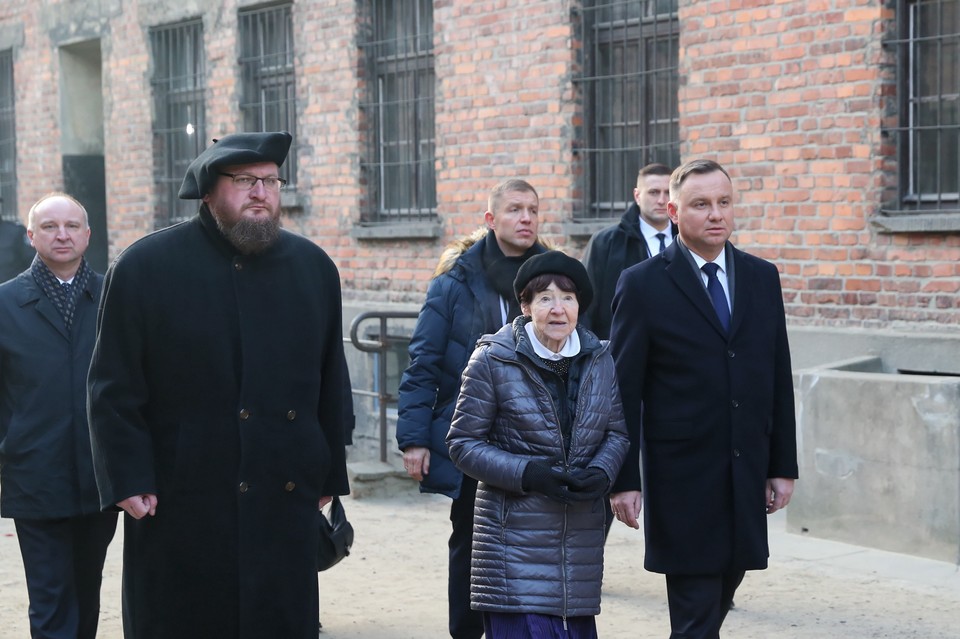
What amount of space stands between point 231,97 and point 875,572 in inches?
345

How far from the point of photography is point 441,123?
40.2 ft

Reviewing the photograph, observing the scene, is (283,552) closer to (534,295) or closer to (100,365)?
(100,365)

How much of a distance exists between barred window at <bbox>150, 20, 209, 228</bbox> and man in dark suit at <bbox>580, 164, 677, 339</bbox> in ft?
27.5

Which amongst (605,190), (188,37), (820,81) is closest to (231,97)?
(188,37)

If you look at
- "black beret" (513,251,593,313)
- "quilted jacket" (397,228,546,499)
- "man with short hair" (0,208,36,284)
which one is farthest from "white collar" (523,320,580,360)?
"man with short hair" (0,208,36,284)

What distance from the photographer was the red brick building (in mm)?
8812

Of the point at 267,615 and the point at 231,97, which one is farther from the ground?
the point at 231,97

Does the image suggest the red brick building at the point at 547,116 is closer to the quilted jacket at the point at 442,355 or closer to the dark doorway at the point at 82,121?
the dark doorway at the point at 82,121

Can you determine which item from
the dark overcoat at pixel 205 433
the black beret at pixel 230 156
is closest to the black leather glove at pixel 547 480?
the dark overcoat at pixel 205 433

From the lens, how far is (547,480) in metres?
4.76

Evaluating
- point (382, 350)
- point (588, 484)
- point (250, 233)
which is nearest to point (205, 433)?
point (250, 233)

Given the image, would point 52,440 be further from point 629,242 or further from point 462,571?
point 629,242

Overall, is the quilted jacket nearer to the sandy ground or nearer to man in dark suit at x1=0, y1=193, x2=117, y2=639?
the sandy ground

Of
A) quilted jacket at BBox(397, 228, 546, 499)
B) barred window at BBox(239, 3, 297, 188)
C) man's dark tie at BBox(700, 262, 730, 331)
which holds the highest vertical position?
barred window at BBox(239, 3, 297, 188)
